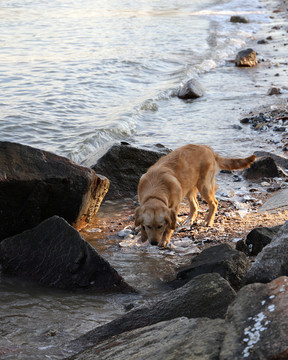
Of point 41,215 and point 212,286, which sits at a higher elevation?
point 212,286

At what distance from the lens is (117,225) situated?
7.80 m

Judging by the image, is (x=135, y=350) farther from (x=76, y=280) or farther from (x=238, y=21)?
(x=238, y=21)

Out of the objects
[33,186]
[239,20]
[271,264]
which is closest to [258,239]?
[271,264]

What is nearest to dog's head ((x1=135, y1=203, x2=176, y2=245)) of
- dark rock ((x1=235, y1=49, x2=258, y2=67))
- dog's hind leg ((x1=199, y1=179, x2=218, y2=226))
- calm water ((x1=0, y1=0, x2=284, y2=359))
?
calm water ((x1=0, y1=0, x2=284, y2=359))

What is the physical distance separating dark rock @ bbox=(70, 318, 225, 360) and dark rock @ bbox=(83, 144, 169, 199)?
15.9 feet

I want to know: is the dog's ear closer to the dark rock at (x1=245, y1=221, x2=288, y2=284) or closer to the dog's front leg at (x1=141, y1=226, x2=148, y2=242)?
the dog's front leg at (x1=141, y1=226, x2=148, y2=242)

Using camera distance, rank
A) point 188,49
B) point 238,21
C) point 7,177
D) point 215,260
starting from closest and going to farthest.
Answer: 1. point 215,260
2. point 7,177
3. point 188,49
4. point 238,21

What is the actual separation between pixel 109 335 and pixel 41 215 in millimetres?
2863

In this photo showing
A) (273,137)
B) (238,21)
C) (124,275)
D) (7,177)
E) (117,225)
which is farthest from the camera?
(238,21)

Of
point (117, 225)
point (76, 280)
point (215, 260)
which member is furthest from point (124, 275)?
point (117, 225)

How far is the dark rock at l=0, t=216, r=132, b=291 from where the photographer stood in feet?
18.6

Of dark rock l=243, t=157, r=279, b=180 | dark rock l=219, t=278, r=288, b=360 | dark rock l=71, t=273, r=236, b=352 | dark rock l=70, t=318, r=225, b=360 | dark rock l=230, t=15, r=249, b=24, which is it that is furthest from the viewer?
dark rock l=230, t=15, r=249, b=24

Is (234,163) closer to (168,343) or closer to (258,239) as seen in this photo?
(258,239)

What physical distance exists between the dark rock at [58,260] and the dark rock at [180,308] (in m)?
1.16
